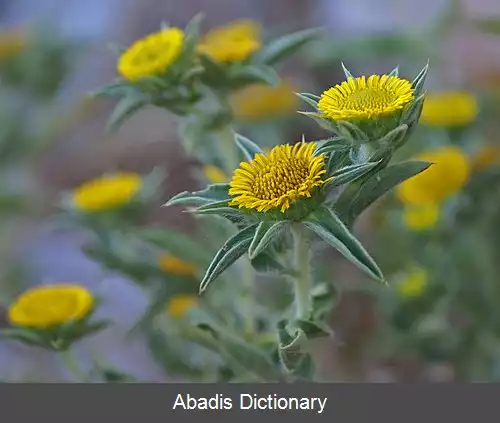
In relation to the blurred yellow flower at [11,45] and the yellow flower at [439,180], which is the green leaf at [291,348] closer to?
the yellow flower at [439,180]

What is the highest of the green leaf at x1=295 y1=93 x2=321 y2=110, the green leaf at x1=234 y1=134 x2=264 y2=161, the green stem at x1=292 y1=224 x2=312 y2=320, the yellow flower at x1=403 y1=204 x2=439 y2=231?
the yellow flower at x1=403 y1=204 x2=439 y2=231

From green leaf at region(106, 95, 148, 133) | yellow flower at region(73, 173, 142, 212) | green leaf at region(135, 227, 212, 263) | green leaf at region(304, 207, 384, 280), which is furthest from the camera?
yellow flower at region(73, 173, 142, 212)

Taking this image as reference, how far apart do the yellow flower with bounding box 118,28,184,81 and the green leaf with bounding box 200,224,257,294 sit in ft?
0.72

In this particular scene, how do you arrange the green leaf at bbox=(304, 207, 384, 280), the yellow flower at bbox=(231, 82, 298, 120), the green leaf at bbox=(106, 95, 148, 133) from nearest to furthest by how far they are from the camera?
the green leaf at bbox=(304, 207, 384, 280)
the green leaf at bbox=(106, 95, 148, 133)
the yellow flower at bbox=(231, 82, 298, 120)

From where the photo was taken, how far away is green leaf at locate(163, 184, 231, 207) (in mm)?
558

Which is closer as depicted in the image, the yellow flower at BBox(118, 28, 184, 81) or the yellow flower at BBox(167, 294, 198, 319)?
the yellow flower at BBox(118, 28, 184, 81)

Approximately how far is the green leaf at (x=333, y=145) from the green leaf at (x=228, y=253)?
7cm

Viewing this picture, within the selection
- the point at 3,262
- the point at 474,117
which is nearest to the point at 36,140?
the point at 3,262

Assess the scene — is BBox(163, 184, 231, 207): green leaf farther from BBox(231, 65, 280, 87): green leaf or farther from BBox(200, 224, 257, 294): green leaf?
BBox(231, 65, 280, 87): green leaf

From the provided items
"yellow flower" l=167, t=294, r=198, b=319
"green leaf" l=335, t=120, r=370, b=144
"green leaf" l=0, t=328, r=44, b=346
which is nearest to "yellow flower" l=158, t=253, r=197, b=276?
"yellow flower" l=167, t=294, r=198, b=319

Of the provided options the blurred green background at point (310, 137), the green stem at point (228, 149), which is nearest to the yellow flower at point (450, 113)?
the blurred green background at point (310, 137)

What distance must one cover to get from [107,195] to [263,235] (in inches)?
17.2

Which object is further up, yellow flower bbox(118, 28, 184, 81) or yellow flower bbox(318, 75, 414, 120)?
yellow flower bbox(118, 28, 184, 81)

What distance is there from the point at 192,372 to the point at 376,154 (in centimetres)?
44
